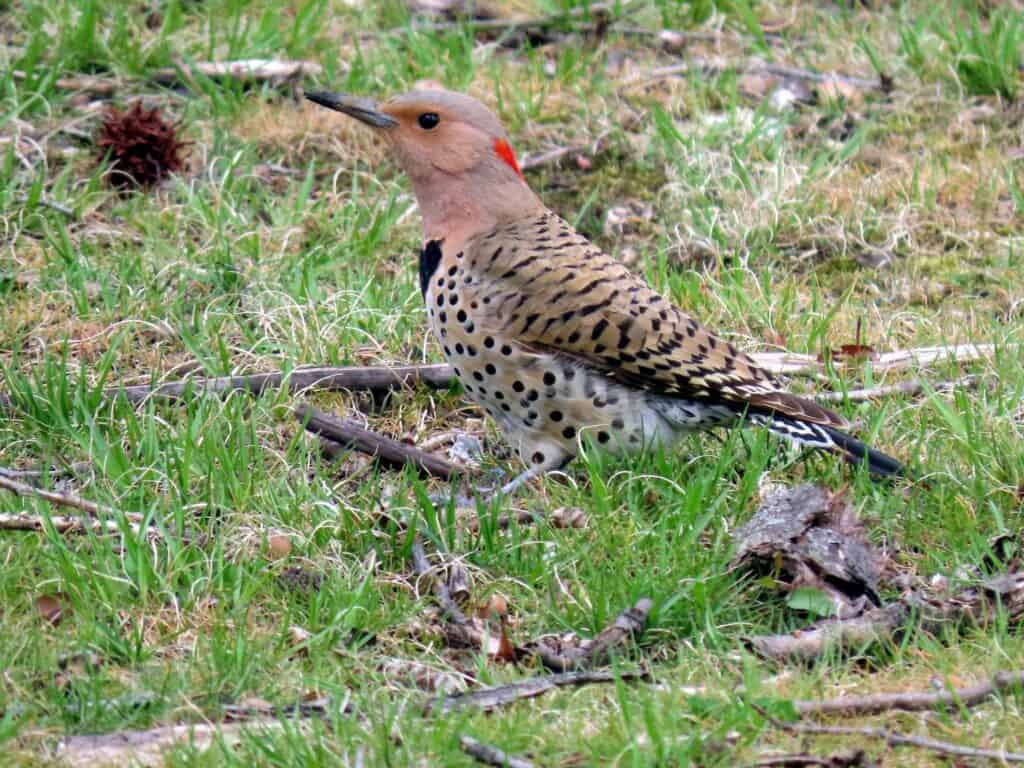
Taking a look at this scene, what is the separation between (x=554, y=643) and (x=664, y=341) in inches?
53.9

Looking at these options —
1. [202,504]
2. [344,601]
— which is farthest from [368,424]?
[344,601]

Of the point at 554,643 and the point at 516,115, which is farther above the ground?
the point at 516,115

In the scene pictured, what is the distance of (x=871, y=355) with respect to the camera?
6246 mm

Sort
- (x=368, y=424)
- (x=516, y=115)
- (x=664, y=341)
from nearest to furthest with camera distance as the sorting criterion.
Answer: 1. (x=664, y=341)
2. (x=368, y=424)
3. (x=516, y=115)

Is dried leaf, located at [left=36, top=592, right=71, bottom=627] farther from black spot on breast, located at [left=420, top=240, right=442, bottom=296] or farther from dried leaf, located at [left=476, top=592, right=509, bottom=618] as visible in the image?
black spot on breast, located at [left=420, top=240, right=442, bottom=296]

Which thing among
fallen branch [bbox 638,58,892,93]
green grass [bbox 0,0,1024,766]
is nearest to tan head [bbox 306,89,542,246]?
green grass [bbox 0,0,1024,766]

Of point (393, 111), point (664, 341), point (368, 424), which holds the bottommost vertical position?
point (368, 424)

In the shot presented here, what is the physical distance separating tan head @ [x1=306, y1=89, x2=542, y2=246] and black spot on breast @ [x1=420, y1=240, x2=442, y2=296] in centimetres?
4

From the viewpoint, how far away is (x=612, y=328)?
5.40 m

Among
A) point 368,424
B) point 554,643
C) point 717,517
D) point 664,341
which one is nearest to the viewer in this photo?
point 554,643

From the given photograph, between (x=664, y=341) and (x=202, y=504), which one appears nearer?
(x=202, y=504)

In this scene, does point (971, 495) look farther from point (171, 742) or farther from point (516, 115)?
point (516, 115)

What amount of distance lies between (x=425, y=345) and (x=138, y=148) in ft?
6.09

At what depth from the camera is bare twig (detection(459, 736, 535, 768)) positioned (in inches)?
144
